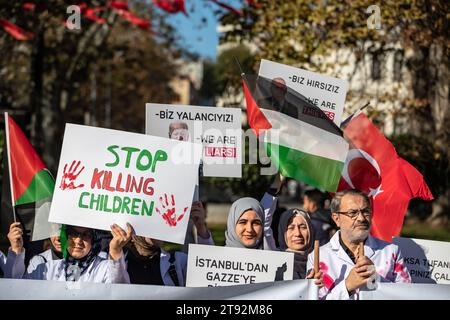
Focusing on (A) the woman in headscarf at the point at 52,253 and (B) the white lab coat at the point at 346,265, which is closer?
(B) the white lab coat at the point at 346,265

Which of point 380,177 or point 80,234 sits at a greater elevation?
point 380,177

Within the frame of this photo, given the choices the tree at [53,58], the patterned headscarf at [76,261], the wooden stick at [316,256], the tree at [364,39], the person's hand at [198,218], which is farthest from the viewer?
the tree at [53,58]

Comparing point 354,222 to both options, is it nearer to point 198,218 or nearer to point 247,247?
point 247,247

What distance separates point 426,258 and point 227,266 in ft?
4.74

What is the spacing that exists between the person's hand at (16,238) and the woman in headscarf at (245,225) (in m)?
1.38

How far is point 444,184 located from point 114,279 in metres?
12.8

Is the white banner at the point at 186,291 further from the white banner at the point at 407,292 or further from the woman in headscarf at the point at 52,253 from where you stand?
the woman in headscarf at the point at 52,253

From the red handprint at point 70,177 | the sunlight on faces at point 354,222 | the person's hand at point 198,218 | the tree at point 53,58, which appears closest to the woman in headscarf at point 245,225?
the person's hand at point 198,218

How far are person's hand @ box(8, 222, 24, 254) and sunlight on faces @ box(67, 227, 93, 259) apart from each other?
0.31 m

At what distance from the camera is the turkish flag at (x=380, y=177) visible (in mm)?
5723

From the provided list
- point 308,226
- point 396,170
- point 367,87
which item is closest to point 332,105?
point 396,170

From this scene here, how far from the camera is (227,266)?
4828 mm

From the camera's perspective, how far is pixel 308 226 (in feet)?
17.0

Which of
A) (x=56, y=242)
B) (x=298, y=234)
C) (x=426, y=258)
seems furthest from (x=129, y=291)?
(x=426, y=258)
